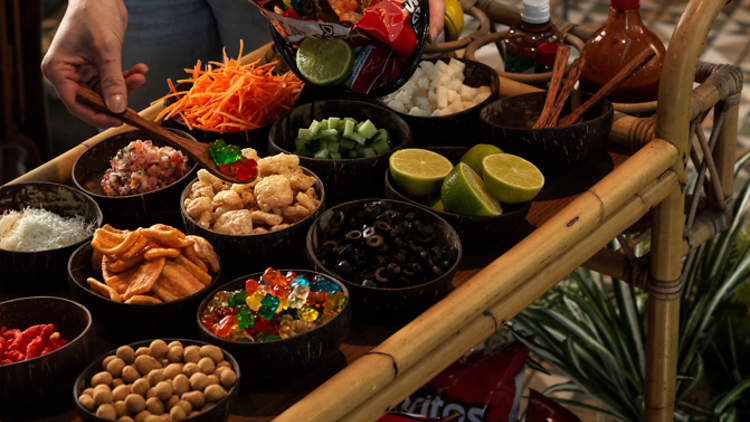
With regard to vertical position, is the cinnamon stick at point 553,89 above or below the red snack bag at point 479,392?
above

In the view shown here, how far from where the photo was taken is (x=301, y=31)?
1216mm

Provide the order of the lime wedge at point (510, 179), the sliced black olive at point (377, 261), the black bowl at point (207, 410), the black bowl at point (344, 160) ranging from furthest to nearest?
the black bowl at point (344, 160) → the lime wedge at point (510, 179) → the sliced black olive at point (377, 261) → the black bowl at point (207, 410)

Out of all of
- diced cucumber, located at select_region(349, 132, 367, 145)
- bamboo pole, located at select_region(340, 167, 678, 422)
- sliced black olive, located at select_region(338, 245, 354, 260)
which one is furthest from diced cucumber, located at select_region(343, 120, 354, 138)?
bamboo pole, located at select_region(340, 167, 678, 422)

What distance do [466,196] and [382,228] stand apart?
0.49 ft

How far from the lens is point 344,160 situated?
1159 millimetres

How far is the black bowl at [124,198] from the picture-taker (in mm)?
1124

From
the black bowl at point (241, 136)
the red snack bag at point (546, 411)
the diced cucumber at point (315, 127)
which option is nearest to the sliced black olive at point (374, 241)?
the diced cucumber at point (315, 127)

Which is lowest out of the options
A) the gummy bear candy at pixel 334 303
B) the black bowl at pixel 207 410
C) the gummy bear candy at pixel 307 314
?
the black bowl at pixel 207 410

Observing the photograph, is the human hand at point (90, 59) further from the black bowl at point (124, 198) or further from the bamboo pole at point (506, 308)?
the bamboo pole at point (506, 308)

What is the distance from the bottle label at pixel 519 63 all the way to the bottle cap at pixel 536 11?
0.10 meters

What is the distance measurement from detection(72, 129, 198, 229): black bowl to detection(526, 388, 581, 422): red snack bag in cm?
87

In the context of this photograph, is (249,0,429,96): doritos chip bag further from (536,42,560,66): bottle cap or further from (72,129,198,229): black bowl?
(536,42,560,66): bottle cap

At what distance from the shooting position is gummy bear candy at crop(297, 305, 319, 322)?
871 mm

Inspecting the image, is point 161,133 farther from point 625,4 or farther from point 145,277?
point 625,4
